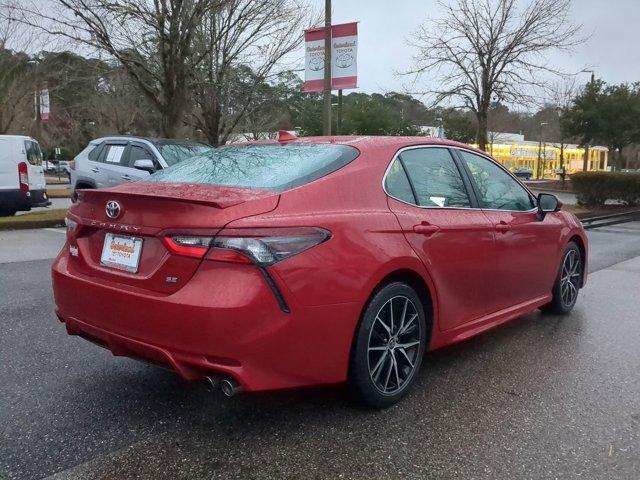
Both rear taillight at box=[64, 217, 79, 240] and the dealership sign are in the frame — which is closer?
rear taillight at box=[64, 217, 79, 240]

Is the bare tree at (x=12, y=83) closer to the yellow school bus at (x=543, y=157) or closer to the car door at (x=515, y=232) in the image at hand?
the car door at (x=515, y=232)

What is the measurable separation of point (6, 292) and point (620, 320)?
6036 mm

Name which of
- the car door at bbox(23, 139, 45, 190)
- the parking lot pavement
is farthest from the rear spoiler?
the car door at bbox(23, 139, 45, 190)

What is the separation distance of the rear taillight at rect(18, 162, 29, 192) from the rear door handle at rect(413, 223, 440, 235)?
38.1 feet

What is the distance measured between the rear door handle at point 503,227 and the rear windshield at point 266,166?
1363mm

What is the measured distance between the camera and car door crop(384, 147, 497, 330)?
3502mm

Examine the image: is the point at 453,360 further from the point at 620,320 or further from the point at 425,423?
the point at 620,320

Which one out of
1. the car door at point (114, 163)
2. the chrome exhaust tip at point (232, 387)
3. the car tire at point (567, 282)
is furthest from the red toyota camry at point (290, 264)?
the car door at point (114, 163)

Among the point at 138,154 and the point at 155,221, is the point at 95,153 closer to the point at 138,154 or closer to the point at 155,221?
the point at 138,154

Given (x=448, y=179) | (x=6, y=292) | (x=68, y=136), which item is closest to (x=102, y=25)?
(x=6, y=292)

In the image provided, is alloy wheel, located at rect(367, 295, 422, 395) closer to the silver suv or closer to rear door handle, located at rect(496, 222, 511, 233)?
rear door handle, located at rect(496, 222, 511, 233)

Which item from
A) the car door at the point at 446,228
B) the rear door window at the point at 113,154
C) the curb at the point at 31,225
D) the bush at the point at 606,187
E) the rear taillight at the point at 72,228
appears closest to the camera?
the rear taillight at the point at 72,228

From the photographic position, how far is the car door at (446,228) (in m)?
3.50

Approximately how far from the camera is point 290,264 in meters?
2.76
